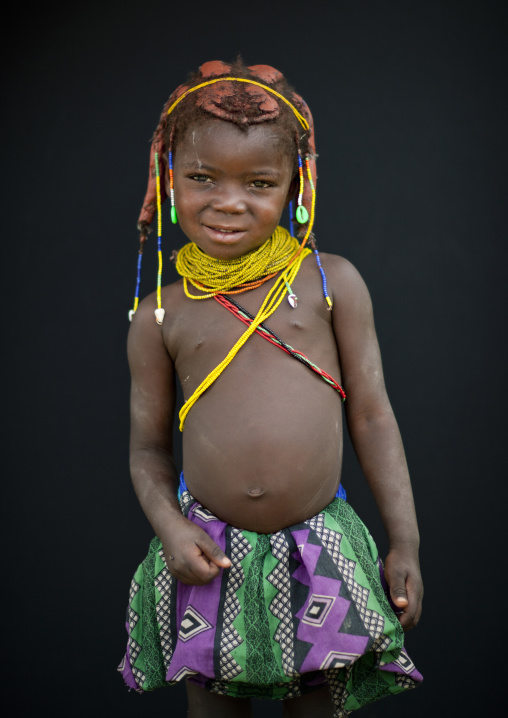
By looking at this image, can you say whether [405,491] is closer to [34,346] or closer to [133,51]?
[34,346]

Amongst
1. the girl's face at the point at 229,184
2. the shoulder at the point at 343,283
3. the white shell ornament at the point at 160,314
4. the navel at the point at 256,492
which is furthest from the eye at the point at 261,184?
the navel at the point at 256,492

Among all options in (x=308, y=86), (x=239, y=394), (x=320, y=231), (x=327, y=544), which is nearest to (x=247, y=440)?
(x=239, y=394)

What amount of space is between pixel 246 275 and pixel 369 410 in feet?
1.23

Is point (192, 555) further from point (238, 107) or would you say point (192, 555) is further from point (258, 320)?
point (238, 107)

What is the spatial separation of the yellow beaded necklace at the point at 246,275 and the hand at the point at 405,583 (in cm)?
50

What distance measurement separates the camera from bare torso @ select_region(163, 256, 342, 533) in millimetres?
1565

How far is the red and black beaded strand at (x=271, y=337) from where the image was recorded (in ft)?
5.29

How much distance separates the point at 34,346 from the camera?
7.80 feet

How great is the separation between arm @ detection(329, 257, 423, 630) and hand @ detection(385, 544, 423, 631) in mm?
26

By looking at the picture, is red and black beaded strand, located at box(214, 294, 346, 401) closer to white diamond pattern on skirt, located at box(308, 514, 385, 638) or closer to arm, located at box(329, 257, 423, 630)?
arm, located at box(329, 257, 423, 630)

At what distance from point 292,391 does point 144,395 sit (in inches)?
13.7

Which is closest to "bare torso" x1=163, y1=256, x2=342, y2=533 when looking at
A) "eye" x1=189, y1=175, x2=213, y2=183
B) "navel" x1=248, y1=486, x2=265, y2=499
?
"navel" x1=248, y1=486, x2=265, y2=499

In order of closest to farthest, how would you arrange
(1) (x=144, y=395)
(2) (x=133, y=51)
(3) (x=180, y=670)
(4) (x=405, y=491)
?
(3) (x=180, y=670) < (4) (x=405, y=491) < (1) (x=144, y=395) < (2) (x=133, y=51)

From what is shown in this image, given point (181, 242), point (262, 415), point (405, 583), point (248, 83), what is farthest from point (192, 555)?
point (181, 242)
